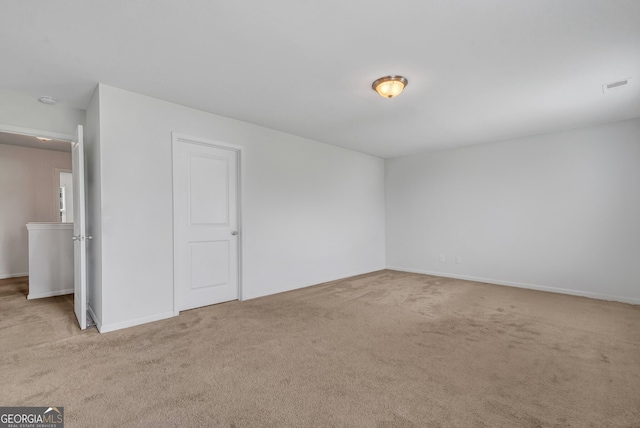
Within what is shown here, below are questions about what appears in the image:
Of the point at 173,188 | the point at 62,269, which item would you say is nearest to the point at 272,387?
the point at 173,188

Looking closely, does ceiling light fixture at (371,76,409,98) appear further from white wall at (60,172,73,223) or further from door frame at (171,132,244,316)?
white wall at (60,172,73,223)

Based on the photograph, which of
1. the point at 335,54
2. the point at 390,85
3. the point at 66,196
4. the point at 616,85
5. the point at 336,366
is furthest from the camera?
the point at 66,196

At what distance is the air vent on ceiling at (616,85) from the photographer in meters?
2.93

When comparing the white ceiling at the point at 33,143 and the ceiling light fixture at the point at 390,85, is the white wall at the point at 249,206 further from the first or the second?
the white ceiling at the point at 33,143

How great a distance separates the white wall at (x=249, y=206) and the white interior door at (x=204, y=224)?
0.45 feet

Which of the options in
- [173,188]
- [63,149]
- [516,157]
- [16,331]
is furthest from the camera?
[63,149]

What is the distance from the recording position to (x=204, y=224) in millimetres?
3828

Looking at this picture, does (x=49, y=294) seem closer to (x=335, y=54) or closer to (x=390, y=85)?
(x=335, y=54)

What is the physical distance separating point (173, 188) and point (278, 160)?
165 cm

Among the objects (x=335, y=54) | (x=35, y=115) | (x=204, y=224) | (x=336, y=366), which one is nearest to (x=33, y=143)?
(x=35, y=115)

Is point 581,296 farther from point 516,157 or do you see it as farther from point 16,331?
point 16,331

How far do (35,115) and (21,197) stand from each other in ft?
11.5

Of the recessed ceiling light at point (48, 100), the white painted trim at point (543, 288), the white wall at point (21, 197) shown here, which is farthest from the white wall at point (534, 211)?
the white wall at point (21, 197)

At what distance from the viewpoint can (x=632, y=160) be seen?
4.02 metres
